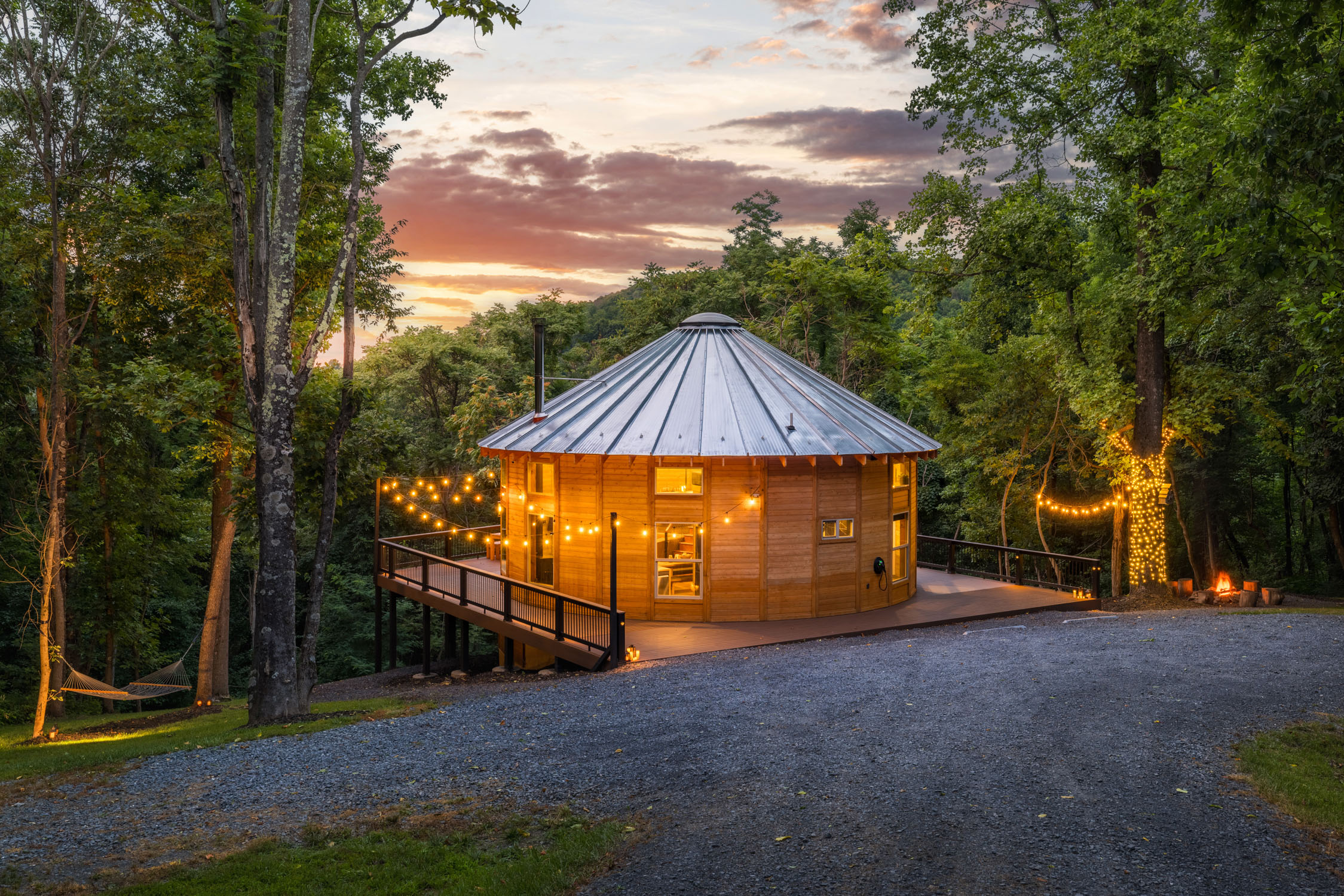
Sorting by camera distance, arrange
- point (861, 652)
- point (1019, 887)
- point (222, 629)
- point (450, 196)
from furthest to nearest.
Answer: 1. point (450, 196)
2. point (222, 629)
3. point (861, 652)
4. point (1019, 887)

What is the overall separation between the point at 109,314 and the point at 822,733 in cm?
1731

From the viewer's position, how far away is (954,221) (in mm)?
18375

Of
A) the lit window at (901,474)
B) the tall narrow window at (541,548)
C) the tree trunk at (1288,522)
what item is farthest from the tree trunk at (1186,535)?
the tall narrow window at (541,548)

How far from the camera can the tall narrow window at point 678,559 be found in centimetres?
1448

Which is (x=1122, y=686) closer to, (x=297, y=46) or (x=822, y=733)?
(x=822, y=733)

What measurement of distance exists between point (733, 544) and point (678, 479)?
158cm

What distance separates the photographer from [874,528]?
50.8 feet

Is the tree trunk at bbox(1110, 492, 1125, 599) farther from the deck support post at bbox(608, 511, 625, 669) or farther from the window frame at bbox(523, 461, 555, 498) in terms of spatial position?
the window frame at bbox(523, 461, 555, 498)

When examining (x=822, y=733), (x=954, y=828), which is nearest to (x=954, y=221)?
(x=822, y=733)

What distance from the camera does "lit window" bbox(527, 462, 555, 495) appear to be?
51.0 feet

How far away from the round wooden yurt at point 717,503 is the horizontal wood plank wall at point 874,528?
3 cm

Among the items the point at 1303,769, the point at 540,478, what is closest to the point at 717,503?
the point at 540,478

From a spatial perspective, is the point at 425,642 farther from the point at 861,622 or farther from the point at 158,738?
the point at 861,622

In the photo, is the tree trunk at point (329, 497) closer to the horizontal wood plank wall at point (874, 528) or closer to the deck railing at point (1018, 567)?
the horizontal wood plank wall at point (874, 528)
